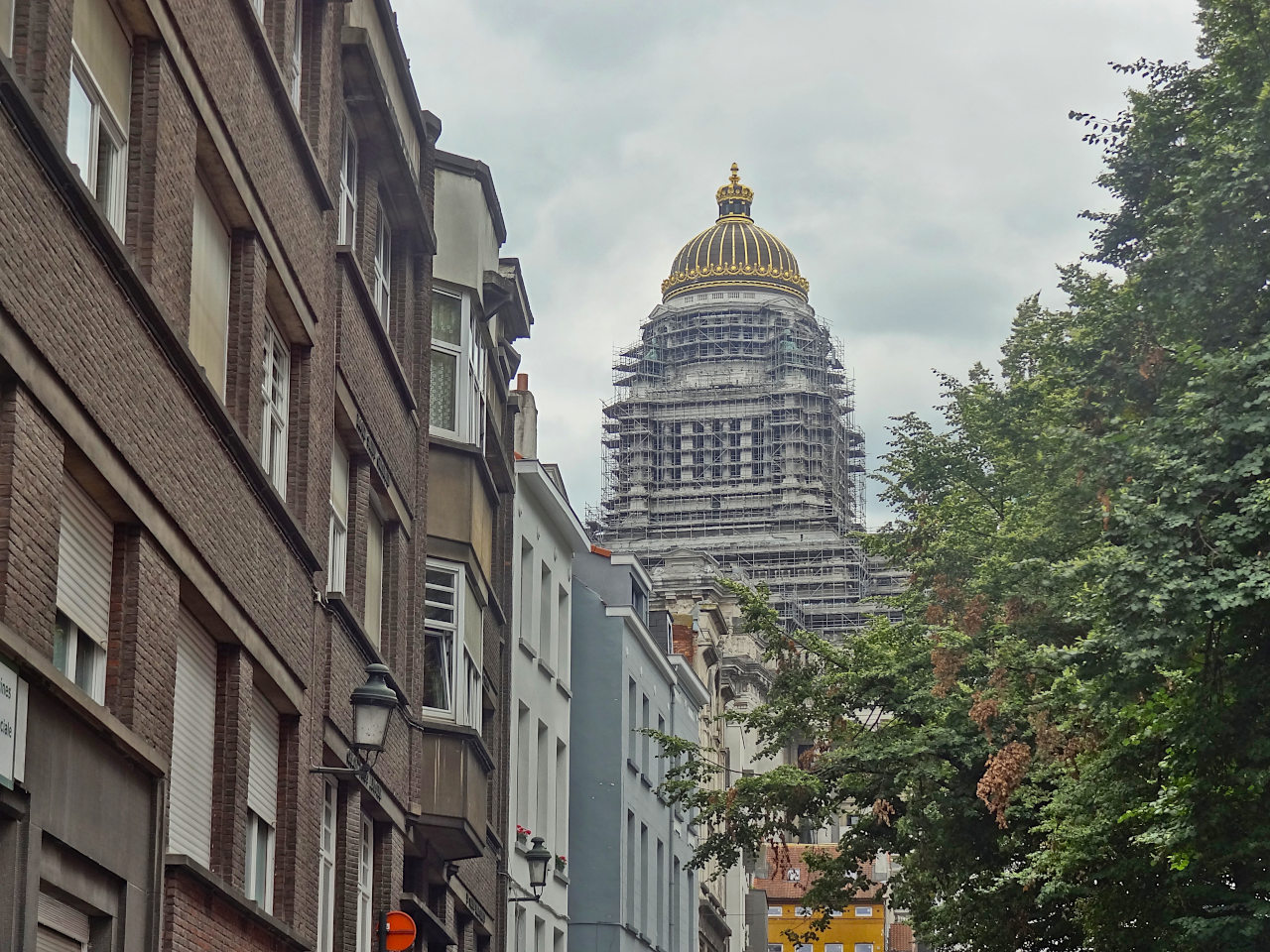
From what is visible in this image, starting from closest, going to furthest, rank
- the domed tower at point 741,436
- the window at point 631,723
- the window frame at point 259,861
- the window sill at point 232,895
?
the window sill at point 232,895, the window frame at point 259,861, the window at point 631,723, the domed tower at point 741,436

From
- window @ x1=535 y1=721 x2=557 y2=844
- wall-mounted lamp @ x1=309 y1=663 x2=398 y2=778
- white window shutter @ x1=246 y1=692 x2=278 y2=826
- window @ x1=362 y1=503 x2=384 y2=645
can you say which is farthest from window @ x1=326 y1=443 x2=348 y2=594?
window @ x1=535 y1=721 x2=557 y2=844

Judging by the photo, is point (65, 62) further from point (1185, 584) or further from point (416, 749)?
point (416, 749)

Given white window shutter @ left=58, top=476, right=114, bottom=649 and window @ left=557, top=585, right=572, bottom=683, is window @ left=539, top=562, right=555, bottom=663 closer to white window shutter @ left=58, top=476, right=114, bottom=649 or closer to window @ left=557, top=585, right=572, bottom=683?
window @ left=557, top=585, right=572, bottom=683

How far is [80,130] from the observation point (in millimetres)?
11586

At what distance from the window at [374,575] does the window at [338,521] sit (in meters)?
0.75

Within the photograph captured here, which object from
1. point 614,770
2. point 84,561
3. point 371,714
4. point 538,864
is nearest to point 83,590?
point 84,561

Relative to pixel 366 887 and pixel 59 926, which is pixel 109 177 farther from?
pixel 366 887

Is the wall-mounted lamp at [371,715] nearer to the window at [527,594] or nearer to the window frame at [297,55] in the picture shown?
the window frame at [297,55]

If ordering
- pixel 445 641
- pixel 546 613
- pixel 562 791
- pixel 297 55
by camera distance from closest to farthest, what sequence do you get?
pixel 297 55 < pixel 445 641 < pixel 546 613 < pixel 562 791

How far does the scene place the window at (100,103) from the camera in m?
11.5

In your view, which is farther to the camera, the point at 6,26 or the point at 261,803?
the point at 261,803

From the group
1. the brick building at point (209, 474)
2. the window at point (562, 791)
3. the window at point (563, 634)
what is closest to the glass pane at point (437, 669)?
the brick building at point (209, 474)

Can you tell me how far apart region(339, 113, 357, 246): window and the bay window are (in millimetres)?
5348

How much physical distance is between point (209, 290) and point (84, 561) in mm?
3705
